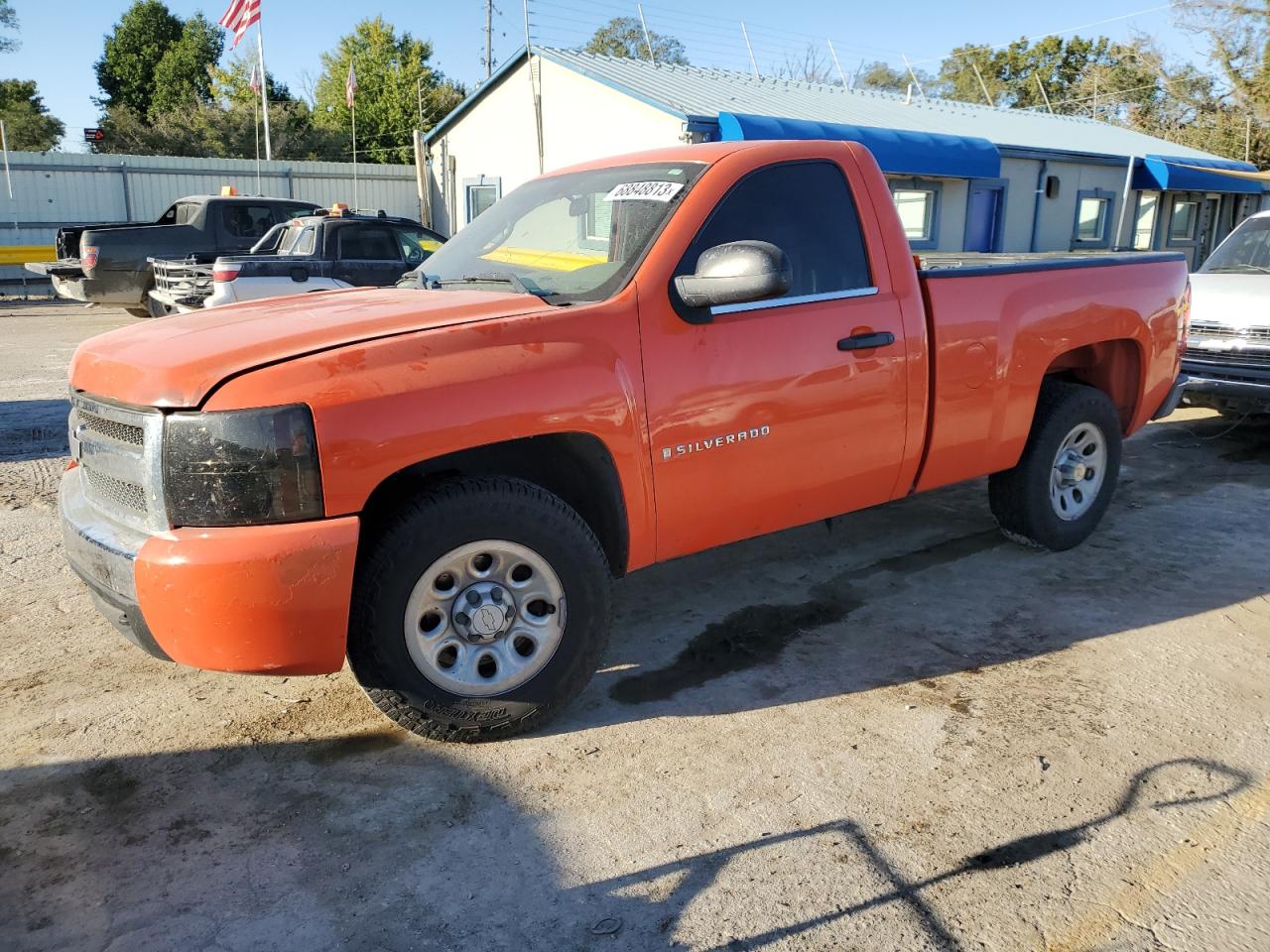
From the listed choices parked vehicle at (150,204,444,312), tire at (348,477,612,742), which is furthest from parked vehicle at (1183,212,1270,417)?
parked vehicle at (150,204,444,312)

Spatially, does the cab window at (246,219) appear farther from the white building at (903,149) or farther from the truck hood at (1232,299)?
the truck hood at (1232,299)

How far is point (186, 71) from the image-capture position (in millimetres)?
45938

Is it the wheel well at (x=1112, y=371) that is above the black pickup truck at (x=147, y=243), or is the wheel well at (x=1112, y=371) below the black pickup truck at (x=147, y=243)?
below

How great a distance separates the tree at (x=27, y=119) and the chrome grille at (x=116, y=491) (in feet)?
138

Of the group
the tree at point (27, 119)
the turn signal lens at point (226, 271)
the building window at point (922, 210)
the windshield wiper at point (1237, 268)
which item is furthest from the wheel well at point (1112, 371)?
the tree at point (27, 119)

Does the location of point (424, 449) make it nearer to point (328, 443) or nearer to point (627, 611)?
point (328, 443)

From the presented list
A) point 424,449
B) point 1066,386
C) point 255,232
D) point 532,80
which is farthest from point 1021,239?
point 424,449

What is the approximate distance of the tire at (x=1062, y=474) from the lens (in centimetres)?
481

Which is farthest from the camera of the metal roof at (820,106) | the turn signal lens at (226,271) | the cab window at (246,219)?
the metal roof at (820,106)

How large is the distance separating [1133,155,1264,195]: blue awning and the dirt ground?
19574 mm

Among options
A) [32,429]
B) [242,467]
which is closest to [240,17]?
[32,429]

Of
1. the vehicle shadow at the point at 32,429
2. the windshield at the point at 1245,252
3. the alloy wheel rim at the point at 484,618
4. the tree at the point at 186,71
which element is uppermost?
the tree at the point at 186,71

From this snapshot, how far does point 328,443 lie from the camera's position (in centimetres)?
273

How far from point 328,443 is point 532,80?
1820 centimetres
